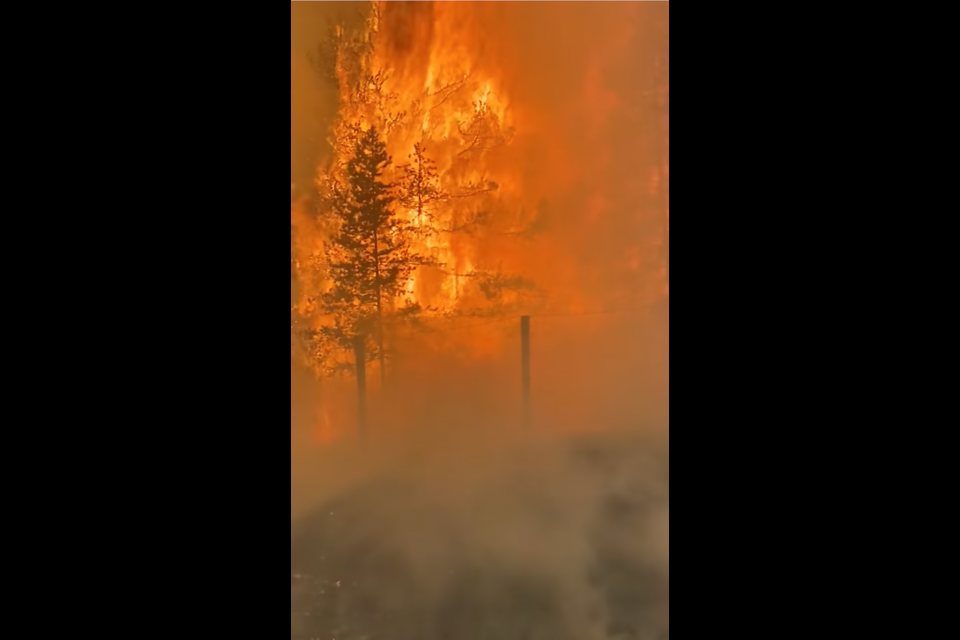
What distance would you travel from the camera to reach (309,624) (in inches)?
99.5

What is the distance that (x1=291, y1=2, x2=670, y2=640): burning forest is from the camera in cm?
257

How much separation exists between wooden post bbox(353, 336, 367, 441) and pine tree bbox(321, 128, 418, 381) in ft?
0.10

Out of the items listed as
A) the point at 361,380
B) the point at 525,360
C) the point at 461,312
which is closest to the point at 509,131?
the point at 461,312

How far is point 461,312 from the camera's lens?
2.69 meters

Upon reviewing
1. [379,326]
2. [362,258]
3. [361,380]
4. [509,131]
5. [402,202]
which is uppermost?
[509,131]

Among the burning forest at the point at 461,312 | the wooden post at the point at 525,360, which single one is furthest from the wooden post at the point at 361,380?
the wooden post at the point at 525,360

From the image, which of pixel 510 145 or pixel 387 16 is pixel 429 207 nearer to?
pixel 510 145

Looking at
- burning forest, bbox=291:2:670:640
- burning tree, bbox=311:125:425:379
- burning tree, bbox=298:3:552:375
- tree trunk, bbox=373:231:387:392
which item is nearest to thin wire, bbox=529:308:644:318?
burning forest, bbox=291:2:670:640

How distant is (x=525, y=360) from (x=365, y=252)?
775 millimetres

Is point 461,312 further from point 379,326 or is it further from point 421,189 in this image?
point 421,189

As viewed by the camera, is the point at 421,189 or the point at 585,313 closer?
the point at 421,189

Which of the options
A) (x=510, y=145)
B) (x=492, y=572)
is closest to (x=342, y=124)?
(x=510, y=145)

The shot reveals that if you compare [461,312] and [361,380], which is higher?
[461,312]

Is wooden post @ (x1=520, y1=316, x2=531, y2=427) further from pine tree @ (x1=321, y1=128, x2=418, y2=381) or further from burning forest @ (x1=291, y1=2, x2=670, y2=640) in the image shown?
pine tree @ (x1=321, y1=128, x2=418, y2=381)
